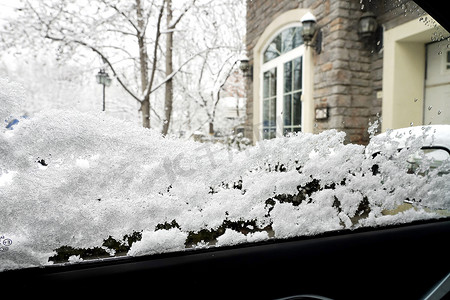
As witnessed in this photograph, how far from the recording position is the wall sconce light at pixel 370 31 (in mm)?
1048

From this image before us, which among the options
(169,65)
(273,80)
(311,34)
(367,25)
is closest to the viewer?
(367,25)

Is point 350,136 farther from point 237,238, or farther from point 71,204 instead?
point 71,204

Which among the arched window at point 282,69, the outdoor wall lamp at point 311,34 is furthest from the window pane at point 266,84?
the outdoor wall lamp at point 311,34

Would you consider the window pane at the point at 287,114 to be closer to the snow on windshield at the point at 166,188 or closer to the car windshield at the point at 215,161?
the car windshield at the point at 215,161

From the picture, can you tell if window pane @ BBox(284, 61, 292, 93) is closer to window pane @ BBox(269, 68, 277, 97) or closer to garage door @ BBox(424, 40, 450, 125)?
window pane @ BBox(269, 68, 277, 97)

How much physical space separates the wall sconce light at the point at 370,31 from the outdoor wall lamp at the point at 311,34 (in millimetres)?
903

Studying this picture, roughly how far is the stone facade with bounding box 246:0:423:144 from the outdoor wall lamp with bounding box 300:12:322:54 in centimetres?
10

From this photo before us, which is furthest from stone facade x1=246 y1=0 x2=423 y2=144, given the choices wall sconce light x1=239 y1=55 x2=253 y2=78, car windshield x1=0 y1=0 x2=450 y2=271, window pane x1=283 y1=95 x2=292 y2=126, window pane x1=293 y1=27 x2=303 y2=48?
wall sconce light x1=239 y1=55 x2=253 y2=78

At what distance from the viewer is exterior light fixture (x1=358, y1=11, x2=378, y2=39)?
105cm

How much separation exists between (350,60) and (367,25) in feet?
1.25

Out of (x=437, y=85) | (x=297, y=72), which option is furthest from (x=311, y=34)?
(x=437, y=85)

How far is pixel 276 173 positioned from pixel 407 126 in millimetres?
527

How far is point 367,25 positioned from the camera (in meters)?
1.15

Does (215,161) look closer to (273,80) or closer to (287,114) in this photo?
(287,114)
